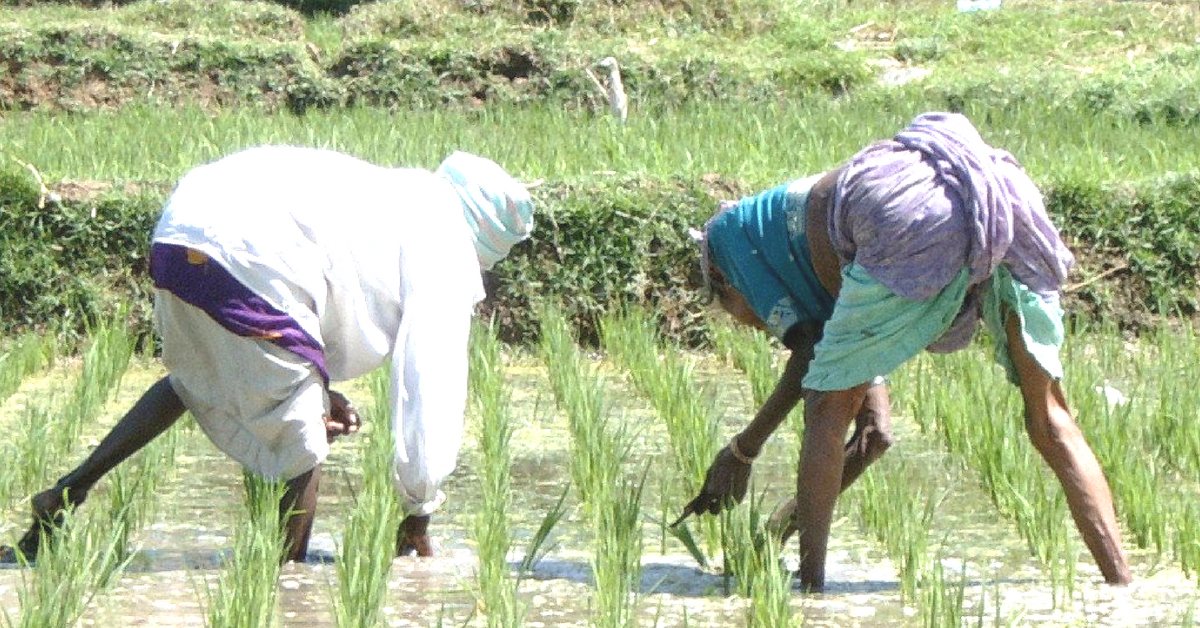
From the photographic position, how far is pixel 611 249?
7.47 m

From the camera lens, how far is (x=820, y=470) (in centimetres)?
391

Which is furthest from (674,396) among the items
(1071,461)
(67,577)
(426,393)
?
(67,577)

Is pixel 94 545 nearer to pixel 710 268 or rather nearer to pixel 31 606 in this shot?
pixel 31 606

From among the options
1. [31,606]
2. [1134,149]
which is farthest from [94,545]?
[1134,149]

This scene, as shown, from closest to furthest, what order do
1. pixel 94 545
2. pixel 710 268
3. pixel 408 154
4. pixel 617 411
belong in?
pixel 94 545 < pixel 710 268 < pixel 617 411 < pixel 408 154

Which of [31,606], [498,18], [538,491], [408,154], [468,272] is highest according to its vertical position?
[498,18]

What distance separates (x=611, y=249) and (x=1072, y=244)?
172 cm

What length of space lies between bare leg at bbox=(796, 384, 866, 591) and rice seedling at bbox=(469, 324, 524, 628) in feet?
1.85

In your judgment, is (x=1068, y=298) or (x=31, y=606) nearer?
(x=31, y=606)

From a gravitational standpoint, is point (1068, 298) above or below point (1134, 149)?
below

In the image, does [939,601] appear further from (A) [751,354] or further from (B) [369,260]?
(A) [751,354]

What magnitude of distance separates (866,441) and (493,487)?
79 centimetres

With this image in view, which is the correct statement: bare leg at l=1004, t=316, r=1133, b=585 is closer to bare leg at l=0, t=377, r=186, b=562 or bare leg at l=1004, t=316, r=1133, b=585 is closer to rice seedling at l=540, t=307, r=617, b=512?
rice seedling at l=540, t=307, r=617, b=512

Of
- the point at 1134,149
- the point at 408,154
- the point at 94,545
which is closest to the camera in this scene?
the point at 94,545
